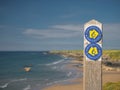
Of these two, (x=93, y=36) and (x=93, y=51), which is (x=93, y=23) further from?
(x=93, y=51)

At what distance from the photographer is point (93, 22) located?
2.66 m

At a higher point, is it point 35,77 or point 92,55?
point 92,55

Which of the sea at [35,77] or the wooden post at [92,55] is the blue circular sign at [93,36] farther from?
the sea at [35,77]

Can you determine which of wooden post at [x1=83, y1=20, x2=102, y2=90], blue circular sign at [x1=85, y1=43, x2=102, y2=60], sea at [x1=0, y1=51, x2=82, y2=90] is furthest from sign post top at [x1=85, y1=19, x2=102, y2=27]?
sea at [x1=0, y1=51, x2=82, y2=90]

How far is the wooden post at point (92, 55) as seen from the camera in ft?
8.65

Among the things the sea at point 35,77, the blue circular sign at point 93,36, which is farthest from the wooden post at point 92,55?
the sea at point 35,77

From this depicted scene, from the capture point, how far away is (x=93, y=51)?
2664 millimetres

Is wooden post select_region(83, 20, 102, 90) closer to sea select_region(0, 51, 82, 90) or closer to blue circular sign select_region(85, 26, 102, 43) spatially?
blue circular sign select_region(85, 26, 102, 43)

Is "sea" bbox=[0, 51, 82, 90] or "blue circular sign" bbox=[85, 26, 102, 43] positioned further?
"sea" bbox=[0, 51, 82, 90]

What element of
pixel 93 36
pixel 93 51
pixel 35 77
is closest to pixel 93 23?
pixel 93 36

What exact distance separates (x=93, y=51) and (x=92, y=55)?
5cm

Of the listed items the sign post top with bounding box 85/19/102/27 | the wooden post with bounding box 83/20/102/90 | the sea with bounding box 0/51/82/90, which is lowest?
the sea with bounding box 0/51/82/90

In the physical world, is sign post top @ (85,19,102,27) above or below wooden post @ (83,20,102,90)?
above

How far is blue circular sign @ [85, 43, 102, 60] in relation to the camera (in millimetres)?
2635
